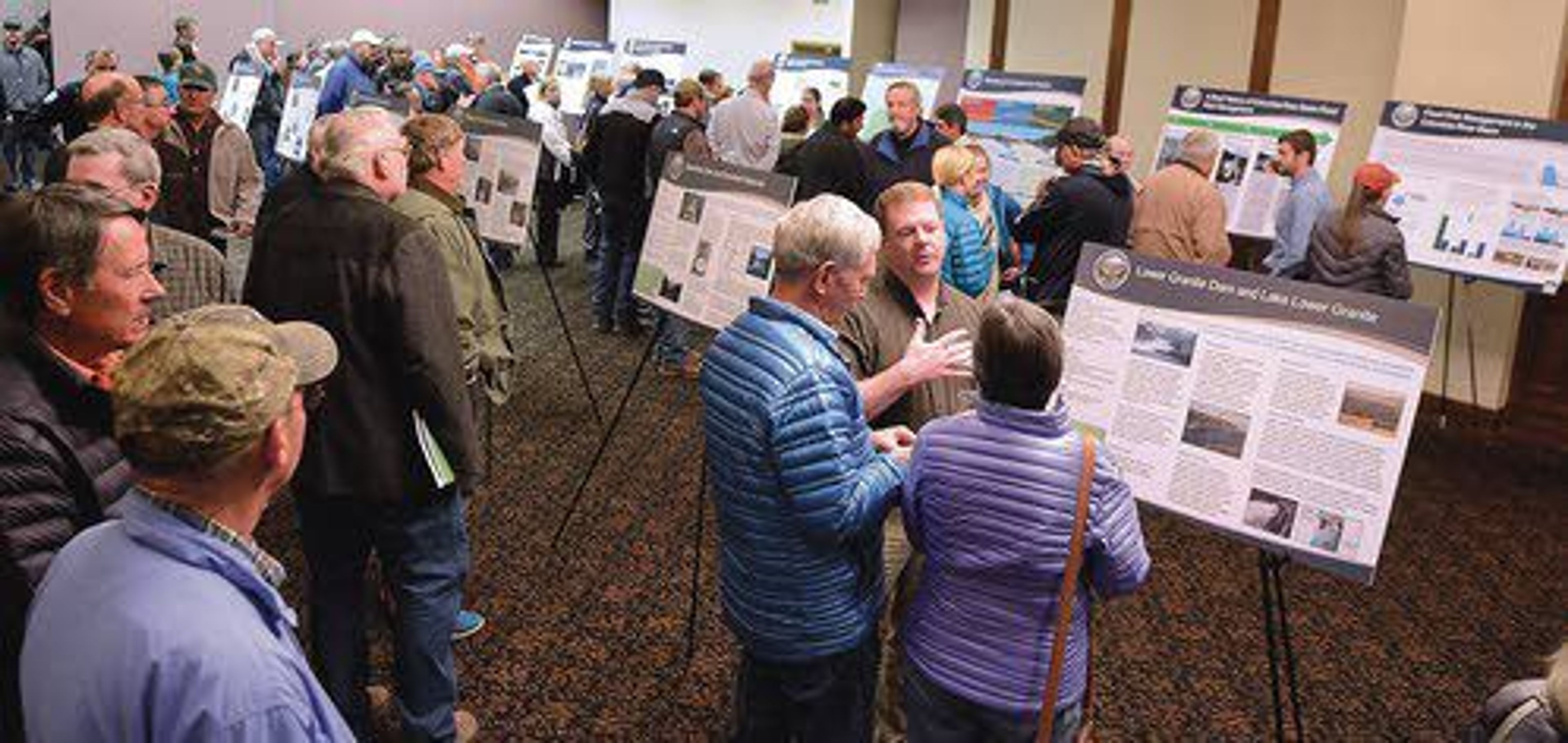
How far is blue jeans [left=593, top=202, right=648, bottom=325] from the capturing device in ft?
23.4

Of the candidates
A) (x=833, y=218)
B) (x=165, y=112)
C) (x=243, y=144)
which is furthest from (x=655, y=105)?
(x=833, y=218)

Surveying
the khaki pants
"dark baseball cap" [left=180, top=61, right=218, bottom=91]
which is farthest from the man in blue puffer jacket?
"dark baseball cap" [left=180, top=61, right=218, bottom=91]

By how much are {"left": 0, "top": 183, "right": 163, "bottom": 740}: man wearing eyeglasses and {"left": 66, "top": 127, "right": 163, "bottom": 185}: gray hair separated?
36.6 inches

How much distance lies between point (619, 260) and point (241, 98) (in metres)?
4.56

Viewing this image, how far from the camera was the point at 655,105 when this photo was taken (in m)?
7.80

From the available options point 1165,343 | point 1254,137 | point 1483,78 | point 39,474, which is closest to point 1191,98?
point 1254,137

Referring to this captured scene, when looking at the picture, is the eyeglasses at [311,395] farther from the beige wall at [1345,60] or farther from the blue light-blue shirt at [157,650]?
the beige wall at [1345,60]

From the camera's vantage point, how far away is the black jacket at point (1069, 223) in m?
5.30

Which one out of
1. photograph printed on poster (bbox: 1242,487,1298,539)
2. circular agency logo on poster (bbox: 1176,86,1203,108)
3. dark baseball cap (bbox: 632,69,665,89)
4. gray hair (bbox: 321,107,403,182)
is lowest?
photograph printed on poster (bbox: 1242,487,1298,539)

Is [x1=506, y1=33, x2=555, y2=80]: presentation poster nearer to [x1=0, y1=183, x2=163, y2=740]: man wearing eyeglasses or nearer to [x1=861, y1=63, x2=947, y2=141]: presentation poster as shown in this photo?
[x1=861, y1=63, x2=947, y2=141]: presentation poster

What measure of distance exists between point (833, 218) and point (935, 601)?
0.71 meters

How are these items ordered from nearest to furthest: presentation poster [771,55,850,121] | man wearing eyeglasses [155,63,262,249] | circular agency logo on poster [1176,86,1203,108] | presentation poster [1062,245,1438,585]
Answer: presentation poster [1062,245,1438,585]
man wearing eyeglasses [155,63,262,249]
circular agency logo on poster [1176,86,1203,108]
presentation poster [771,55,850,121]

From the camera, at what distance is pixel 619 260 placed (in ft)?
24.2

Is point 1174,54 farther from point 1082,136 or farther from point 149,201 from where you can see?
point 149,201
